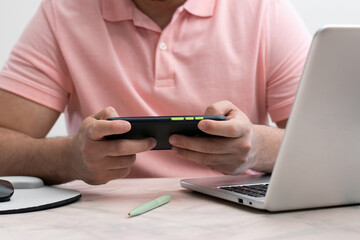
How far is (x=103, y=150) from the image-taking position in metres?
0.74

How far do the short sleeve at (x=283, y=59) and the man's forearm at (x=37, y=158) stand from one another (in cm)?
58

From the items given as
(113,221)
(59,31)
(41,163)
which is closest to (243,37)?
(59,31)

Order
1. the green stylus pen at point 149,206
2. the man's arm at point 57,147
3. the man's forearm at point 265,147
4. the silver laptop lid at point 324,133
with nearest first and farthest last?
the silver laptop lid at point 324,133, the green stylus pen at point 149,206, the man's arm at point 57,147, the man's forearm at point 265,147

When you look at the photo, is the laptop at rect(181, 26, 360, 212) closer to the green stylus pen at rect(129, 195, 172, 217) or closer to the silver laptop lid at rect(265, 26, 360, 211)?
the silver laptop lid at rect(265, 26, 360, 211)

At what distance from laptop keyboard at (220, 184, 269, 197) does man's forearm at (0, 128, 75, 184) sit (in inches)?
13.2

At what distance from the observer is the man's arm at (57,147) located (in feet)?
2.38

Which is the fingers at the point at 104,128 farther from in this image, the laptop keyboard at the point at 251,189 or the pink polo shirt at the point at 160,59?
the pink polo shirt at the point at 160,59

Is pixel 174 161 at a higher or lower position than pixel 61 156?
lower

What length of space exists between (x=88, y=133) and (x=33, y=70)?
50 cm

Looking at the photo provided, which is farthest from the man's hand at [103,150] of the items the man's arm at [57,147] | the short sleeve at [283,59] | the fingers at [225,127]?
the short sleeve at [283,59]

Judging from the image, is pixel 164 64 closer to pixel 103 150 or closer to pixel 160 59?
pixel 160 59

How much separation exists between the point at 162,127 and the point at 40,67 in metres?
0.60

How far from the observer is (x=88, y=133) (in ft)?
2.39

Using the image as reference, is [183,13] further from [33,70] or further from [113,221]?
[113,221]
